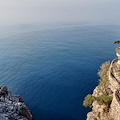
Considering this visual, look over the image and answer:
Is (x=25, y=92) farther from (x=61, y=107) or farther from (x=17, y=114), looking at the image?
(x=17, y=114)

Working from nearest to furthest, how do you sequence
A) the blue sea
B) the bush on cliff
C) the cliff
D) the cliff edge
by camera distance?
the cliff → the cliff edge → the bush on cliff → the blue sea

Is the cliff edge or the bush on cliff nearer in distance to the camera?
the cliff edge

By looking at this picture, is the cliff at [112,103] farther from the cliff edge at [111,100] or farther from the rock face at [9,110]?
the rock face at [9,110]

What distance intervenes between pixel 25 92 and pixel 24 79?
480 inches

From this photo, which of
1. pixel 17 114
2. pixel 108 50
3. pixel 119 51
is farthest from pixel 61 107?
pixel 108 50

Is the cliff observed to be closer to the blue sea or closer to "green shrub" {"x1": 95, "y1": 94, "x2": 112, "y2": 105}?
"green shrub" {"x1": 95, "y1": 94, "x2": 112, "y2": 105}

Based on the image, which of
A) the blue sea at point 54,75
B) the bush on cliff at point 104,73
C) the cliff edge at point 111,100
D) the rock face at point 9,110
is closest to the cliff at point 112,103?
the cliff edge at point 111,100

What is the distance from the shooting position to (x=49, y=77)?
76.6 metres

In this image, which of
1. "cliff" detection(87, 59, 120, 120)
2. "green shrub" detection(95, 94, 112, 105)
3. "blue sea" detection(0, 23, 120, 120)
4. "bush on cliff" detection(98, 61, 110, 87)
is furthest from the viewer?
"blue sea" detection(0, 23, 120, 120)

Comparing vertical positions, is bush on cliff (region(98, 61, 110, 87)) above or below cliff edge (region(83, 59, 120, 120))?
above

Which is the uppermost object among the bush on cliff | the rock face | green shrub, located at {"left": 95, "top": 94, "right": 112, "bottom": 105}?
the bush on cliff

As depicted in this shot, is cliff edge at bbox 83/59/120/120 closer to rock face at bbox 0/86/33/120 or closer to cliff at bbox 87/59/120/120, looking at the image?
cliff at bbox 87/59/120/120

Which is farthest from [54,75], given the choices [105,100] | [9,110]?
[9,110]

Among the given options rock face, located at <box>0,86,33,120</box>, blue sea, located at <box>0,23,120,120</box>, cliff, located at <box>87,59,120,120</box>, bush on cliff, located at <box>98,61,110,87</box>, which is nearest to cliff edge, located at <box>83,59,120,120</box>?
cliff, located at <box>87,59,120,120</box>
